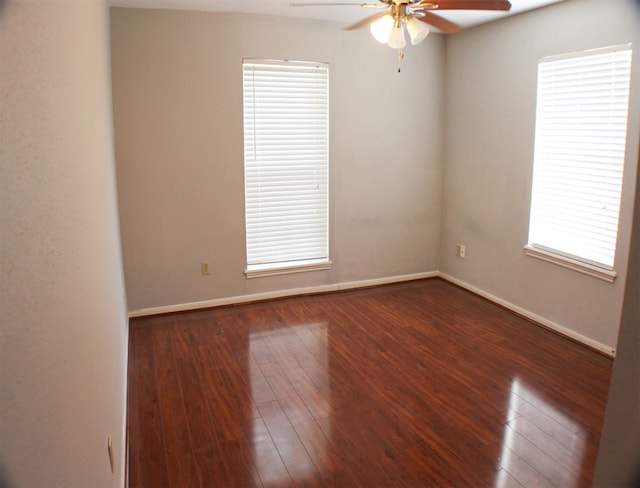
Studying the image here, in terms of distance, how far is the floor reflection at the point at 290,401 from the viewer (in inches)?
94.5

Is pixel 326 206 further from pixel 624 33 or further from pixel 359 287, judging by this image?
pixel 624 33

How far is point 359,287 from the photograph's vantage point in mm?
5055

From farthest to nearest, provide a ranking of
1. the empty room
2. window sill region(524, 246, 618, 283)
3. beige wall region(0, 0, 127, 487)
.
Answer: window sill region(524, 246, 618, 283) → the empty room → beige wall region(0, 0, 127, 487)

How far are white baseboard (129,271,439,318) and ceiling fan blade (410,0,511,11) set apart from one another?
9.35ft

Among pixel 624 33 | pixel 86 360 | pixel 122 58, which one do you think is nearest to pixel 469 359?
pixel 624 33

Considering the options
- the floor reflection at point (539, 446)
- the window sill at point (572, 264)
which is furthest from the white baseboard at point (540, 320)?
the floor reflection at point (539, 446)

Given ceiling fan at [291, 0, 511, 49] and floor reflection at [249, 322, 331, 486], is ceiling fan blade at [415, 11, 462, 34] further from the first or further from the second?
floor reflection at [249, 322, 331, 486]

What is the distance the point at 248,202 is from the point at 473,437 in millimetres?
2753

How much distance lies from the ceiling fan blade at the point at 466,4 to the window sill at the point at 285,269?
8.75 feet

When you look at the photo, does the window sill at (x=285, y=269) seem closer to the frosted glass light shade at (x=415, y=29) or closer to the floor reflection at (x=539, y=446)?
the floor reflection at (x=539, y=446)

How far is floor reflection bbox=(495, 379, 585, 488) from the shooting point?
230cm

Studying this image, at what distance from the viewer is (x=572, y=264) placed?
12.4 ft

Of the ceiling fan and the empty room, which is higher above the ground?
the ceiling fan

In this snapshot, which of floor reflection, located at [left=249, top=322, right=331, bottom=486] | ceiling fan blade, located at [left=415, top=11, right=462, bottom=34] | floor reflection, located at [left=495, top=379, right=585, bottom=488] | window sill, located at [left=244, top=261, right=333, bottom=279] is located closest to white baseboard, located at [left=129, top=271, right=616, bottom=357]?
window sill, located at [left=244, top=261, right=333, bottom=279]
